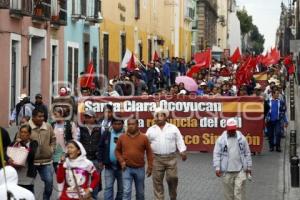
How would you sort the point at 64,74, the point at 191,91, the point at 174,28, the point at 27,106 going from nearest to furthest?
1. the point at 27,106
2. the point at 191,91
3. the point at 64,74
4. the point at 174,28

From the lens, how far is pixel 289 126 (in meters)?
28.4

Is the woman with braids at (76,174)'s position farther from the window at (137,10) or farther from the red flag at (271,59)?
the window at (137,10)

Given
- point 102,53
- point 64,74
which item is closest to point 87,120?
point 64,74

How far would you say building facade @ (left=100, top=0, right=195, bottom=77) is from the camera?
4238cm

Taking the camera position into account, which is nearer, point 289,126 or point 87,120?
point 87,120

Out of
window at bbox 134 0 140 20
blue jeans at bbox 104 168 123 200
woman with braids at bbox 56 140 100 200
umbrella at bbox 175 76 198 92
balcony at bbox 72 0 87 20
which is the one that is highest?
window at bbox 134 0 140 20

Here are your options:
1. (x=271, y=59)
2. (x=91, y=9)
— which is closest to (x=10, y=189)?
(x=91, y=9)

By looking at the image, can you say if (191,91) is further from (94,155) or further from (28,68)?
(94,155)

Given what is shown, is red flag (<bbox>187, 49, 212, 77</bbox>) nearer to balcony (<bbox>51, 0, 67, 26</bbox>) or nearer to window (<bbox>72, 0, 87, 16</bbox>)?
balcony (<bbox>51, 0, 67, 26</bbox>)

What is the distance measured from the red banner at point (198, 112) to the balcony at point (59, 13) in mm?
10080

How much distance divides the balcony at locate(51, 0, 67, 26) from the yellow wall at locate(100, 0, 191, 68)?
7558mm

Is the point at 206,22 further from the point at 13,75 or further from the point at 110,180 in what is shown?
the point at 110,180

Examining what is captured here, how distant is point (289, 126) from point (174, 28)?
38450mm

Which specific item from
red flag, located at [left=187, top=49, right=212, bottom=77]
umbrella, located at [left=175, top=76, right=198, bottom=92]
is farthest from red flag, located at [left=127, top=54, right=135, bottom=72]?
umbrella, located at [left=175, top=76, right=198, bottom=92]
